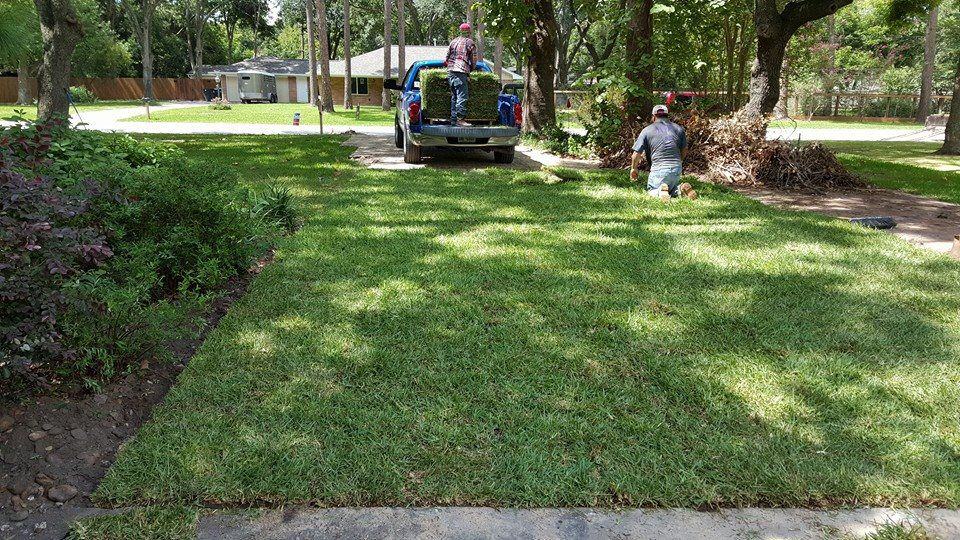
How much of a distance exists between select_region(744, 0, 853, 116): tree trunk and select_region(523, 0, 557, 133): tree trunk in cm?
461

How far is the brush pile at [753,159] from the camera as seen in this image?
10023mm

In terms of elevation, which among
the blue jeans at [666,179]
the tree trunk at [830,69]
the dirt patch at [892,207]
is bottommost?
the dirt patch at [892,207]

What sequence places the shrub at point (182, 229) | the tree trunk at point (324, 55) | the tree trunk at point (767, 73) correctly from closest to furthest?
1. the shrub at point (182, 229)
2. the tree trunk at point (767, 73)
3. the tree trunk at point (324, 55)

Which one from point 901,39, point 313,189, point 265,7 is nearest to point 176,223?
point 313,189

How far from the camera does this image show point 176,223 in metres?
4.37

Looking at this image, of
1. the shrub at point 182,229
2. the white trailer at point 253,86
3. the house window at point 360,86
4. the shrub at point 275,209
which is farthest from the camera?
the white trailer at point 253,86

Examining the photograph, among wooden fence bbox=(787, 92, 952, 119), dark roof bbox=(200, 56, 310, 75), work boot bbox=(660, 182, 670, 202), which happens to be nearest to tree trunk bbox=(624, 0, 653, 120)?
work boot bbox=(660, 182, 670, 202)

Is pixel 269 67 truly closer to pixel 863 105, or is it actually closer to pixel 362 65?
pixel 362 65

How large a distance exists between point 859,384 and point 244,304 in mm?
3526

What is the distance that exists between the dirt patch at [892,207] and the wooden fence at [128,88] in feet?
156

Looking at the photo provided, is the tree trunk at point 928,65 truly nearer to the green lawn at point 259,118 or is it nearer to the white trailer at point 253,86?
the green lawn at point 259,118

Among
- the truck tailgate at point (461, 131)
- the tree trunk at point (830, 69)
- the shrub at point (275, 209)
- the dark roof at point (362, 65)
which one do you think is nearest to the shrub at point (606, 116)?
the truck tailgate at point (461, 131)

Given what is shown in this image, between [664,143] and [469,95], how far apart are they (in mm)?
3623

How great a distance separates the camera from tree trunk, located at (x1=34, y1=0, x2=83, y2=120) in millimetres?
9602
